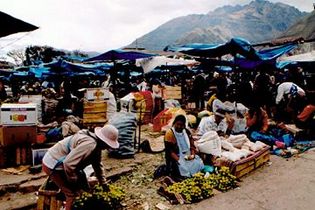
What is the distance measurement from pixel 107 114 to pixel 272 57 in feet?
17.2

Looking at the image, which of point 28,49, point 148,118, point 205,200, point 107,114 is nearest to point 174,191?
point 205,200

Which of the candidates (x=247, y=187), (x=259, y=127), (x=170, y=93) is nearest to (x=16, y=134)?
(x=247, y=187)

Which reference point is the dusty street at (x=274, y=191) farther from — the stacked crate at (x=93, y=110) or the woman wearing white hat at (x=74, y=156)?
the stacked crate at (x=93, y=110)

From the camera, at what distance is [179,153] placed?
21.0 feet

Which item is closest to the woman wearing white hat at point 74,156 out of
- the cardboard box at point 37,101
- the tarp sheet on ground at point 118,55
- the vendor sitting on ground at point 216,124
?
the vendor sitting on ground at point 216,124

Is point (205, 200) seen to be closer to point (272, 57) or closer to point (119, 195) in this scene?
point (119, 195)

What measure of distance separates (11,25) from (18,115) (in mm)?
Answer: 3644

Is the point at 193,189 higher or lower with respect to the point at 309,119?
lower

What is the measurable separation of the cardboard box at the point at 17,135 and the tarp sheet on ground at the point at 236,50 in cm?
528

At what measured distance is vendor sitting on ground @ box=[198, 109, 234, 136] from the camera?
25.8 feet

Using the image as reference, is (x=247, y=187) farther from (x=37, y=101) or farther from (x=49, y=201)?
(x=37, y=101)

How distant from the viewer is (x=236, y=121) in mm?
9008

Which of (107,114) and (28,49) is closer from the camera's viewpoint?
(107,114)

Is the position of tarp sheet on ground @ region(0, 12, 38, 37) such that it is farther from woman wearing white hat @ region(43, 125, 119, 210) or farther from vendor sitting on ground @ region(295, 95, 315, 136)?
vendor sitting on ground @ region(295, 95, 315, 136)
